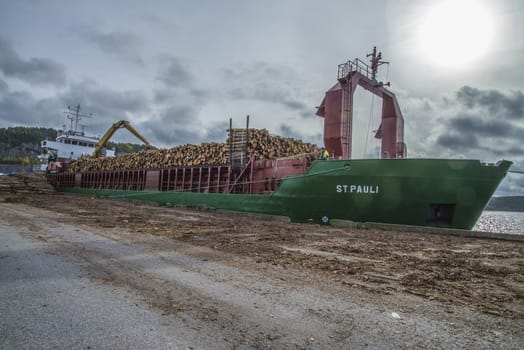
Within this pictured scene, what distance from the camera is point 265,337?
1.95 m

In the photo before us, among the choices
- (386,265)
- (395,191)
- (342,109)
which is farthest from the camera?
(342,109)

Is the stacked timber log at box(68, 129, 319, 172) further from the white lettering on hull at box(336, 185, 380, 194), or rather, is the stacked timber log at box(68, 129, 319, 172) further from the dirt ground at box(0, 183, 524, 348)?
the dirt ground at box(0, 183, 524, 348)

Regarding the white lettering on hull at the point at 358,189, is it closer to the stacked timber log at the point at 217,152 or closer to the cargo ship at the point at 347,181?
the cargo ship at the point at 347,181

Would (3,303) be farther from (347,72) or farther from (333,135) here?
(347,72)

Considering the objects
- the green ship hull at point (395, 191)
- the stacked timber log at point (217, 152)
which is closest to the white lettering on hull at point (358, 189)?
the green ship hull at point (395, 191)

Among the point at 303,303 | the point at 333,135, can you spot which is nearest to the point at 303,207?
the point at 333,135

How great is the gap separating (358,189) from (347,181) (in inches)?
15.7

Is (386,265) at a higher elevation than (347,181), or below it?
below

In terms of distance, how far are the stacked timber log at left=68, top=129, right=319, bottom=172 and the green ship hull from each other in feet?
5.79

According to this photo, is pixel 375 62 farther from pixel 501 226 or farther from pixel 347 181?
pixel 501 226

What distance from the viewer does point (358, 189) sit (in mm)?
8781

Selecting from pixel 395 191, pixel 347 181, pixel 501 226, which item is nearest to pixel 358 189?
pixel 347 181

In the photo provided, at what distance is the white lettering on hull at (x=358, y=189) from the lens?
855 centimetres

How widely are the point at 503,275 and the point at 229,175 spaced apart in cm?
1031
